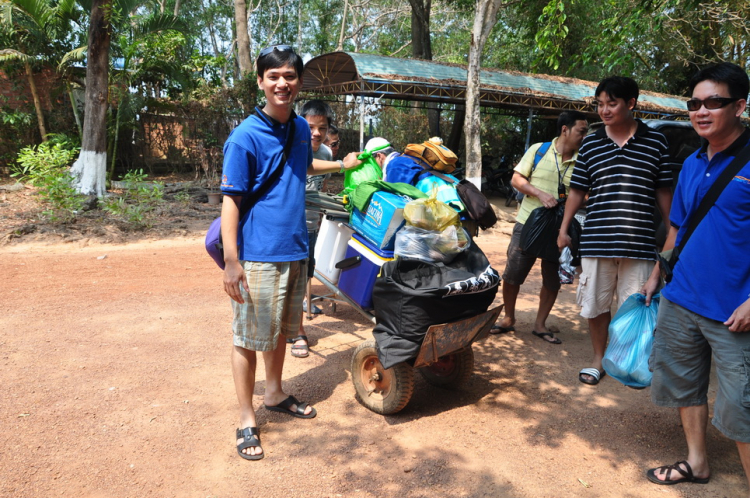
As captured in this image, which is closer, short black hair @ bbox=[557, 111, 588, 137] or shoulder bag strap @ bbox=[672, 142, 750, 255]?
shoulder bag strap @ bbox=[672, 142, 750, 255]

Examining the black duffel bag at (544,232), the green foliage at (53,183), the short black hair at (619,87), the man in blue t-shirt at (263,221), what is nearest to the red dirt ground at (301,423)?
the man in blue t-shirt at (263,221)

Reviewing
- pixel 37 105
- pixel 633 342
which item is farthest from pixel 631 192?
pixel 37 105

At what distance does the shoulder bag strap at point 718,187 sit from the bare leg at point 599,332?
1.37 metres

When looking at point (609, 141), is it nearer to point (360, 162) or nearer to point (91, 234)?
point (360, 162)

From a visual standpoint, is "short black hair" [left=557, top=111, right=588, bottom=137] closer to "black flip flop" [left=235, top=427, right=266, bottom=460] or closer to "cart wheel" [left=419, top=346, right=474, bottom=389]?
"cart wheel" [left=419, top=346, right=474, bottom=389]

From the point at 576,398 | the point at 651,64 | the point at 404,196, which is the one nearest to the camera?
the point at 404,196

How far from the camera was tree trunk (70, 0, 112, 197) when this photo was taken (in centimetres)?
925

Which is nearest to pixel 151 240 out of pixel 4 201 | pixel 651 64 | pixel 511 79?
pixel 4 201

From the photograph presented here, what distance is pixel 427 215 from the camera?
118 inches

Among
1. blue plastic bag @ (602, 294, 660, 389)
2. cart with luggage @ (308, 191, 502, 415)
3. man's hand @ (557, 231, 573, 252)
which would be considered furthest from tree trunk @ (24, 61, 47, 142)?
blue plastic bag @ (602, 294, 660, 389)

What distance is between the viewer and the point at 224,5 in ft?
108

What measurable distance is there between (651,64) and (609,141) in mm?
20236

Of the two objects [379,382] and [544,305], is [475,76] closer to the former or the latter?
[544,305]

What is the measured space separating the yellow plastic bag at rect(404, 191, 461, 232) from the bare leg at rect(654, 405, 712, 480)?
1531 millimetres
